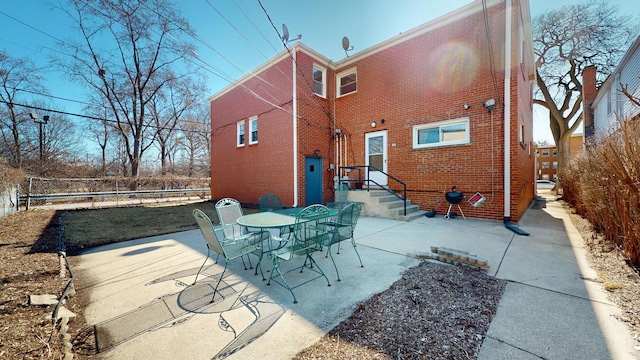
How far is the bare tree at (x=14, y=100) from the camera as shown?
13.8 m

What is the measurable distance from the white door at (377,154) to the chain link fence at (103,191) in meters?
13.0

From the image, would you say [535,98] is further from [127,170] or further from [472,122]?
[127,170]

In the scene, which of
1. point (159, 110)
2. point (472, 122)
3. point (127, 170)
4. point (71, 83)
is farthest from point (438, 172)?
point (127, 170)

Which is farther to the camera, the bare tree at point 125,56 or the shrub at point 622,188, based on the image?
the bare tree at point 125,56

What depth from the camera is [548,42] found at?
1547 cm

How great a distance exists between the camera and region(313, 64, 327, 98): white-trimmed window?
10.3 meters

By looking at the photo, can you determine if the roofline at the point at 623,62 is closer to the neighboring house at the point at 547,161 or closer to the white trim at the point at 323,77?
the white trim at the point at 323,77

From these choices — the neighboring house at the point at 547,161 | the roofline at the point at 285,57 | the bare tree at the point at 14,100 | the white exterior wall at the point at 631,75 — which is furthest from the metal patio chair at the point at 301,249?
the neighboring house at the point at 547,161

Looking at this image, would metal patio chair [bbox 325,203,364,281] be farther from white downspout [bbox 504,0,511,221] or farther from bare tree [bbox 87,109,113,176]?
bare tree [bbox 87,109,113,176]

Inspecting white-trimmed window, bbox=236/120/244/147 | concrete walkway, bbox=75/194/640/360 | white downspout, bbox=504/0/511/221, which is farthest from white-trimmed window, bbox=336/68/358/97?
concrete walkway, bbox=75/194/640/360

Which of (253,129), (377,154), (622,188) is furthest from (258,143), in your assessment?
(622,188)

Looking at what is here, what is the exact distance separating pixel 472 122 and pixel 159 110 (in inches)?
944

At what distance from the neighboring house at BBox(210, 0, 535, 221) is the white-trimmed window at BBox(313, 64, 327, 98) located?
1.8 inches

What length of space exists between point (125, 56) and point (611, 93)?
28.7 meters
